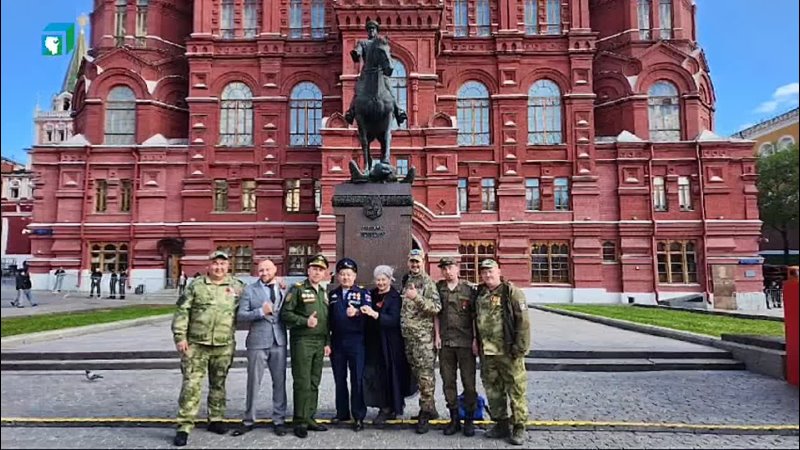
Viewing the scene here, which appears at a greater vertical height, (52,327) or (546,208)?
(546,208)

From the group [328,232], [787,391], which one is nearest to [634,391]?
[787,391]

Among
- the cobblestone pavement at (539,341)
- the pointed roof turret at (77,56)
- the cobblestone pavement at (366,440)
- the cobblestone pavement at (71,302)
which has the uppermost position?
the pointed roof turret at (77,56)

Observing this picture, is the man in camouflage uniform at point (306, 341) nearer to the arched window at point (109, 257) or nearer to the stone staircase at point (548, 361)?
the stone staircase at point (548, 361)

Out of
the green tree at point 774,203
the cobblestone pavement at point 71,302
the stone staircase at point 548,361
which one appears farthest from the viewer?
the green tree at point 774,203

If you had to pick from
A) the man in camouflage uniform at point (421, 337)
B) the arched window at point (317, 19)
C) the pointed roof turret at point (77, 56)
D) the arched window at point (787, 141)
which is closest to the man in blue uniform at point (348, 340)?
the man in camouflage uniform at point (421, 337)

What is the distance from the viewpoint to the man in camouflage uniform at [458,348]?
666 cm

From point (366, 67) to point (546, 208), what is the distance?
73.5ft

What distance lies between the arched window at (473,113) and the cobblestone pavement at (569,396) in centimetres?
2211

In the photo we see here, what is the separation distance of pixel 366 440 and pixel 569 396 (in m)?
3.69

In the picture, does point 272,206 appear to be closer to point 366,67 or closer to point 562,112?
point 562,112

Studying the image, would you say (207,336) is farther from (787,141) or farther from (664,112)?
(664,112)

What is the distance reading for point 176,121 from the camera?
3359 centimetres

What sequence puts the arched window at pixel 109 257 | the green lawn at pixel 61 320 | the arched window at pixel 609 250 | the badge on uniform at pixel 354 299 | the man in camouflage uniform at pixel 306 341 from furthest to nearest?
the arched window at pixel 109 257 → the arched window at pixel 609 250 → the green lawn at pixel 61 320 → the badge on uniform at pixel 354 299 → the man in camouflage uniform at pixel 306 341

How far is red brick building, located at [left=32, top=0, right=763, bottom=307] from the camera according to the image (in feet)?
99.6
